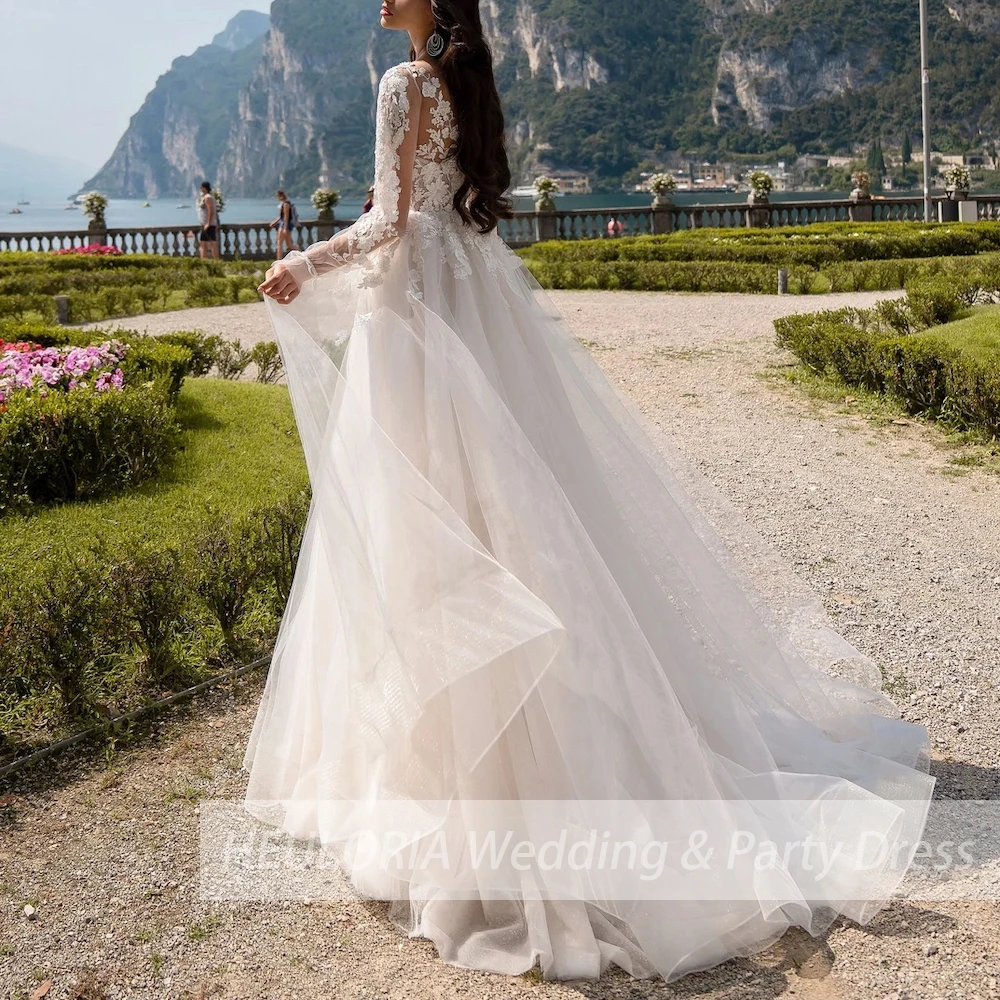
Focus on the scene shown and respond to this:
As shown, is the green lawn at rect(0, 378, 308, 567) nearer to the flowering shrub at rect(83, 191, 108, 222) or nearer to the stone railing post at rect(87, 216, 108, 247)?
the stone railing post at rect(87, 216, 108, 247)

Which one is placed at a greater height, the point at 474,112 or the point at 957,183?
the point at 957,183

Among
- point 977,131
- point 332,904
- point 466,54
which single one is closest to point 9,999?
point 332,904

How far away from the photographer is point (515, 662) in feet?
9.42

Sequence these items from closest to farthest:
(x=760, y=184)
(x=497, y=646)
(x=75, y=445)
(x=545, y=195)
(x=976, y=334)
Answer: (x=497, y=646)
(x=75, y=445)
(x=976, y=334)
(x=760, y=184)
(x=545, y=195)

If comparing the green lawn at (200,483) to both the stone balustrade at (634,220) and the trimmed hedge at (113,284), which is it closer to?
the trimmed hedge at (113,284)

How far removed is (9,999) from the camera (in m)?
2.73

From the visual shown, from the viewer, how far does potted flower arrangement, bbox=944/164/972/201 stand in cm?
3065

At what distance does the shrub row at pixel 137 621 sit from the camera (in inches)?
163

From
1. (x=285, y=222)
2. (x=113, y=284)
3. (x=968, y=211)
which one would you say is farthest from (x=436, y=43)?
(x=968, y=211)

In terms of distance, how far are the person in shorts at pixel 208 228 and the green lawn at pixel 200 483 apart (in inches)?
663

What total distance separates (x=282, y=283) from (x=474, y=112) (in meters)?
0.72

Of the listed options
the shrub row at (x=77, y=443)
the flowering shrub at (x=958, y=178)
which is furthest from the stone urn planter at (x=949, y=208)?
the shrub row at (x=77, y=443)

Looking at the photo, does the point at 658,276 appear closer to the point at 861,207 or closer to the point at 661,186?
the point at 661,186

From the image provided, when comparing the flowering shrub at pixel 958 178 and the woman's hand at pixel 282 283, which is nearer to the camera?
the woman's hand at pixel 282 283
